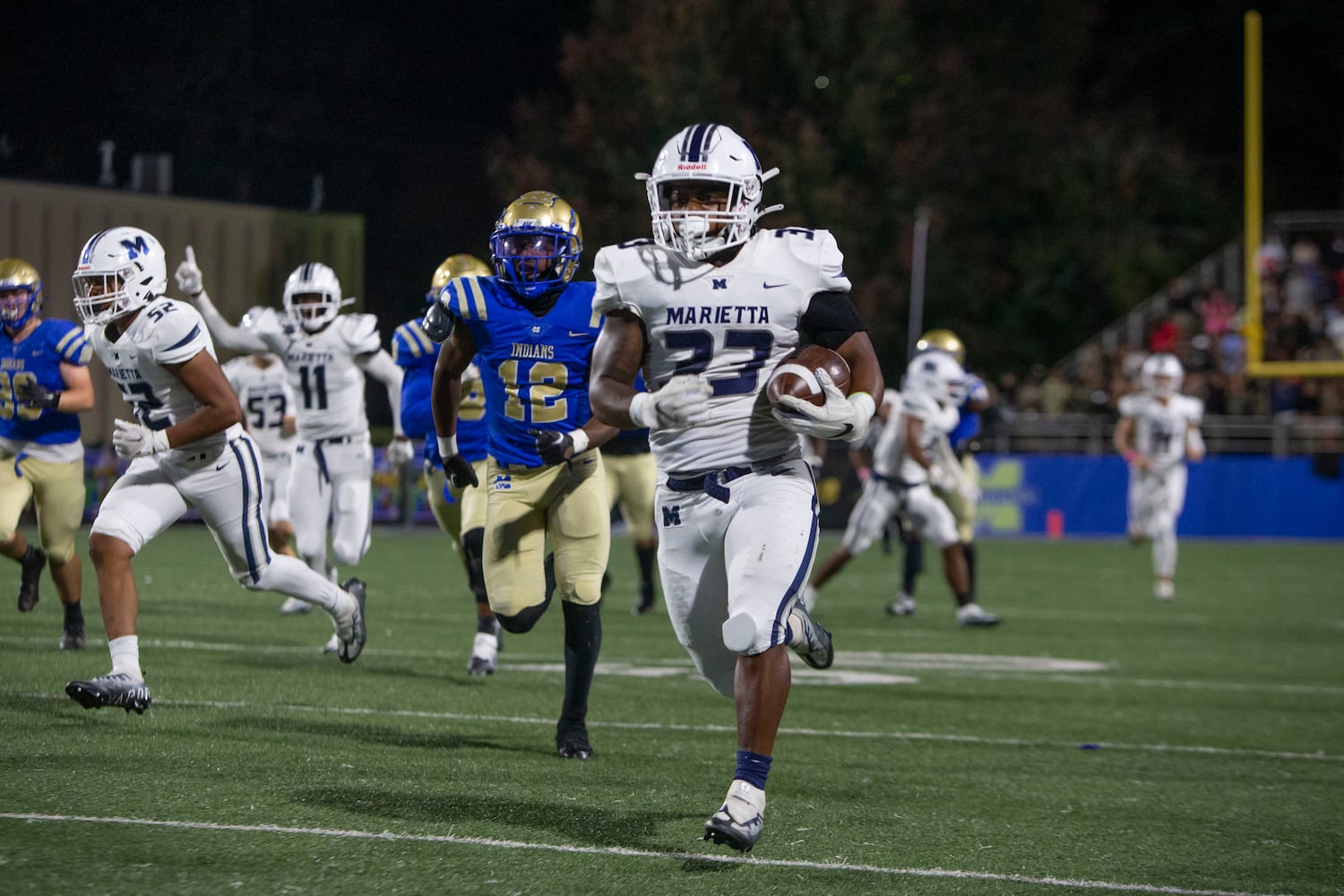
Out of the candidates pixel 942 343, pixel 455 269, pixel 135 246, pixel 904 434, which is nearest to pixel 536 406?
pixel 135 246

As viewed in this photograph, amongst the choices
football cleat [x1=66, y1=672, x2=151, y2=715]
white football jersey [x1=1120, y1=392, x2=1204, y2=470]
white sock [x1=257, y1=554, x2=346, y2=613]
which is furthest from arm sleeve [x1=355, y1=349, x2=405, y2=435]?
white football jersey [x1=1120, y1=392, x2=1204, y2=470]

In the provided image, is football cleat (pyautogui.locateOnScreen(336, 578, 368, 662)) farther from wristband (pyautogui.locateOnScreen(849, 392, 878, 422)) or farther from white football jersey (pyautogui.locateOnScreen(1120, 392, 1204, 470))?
white football jersey (pyautogui.locateOnScreen(1120, 392, 1204, 470))

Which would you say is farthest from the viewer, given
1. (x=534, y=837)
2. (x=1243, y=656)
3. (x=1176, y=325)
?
(x=1176, y=325)

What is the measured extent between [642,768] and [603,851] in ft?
4.16

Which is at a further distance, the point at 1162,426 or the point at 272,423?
the point at 1162,426

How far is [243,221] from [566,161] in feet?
36.8

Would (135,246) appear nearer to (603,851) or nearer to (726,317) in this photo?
(726,317)

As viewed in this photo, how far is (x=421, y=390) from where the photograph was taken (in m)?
8.56

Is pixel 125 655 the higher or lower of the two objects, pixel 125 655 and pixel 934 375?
the lower

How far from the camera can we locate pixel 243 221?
48.3ft

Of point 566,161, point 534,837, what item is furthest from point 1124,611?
point 566,161

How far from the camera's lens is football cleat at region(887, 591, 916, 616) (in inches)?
475

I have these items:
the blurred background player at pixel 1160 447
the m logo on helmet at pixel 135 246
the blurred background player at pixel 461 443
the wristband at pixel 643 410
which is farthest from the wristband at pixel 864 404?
the blurred background player at pixel 1160 447

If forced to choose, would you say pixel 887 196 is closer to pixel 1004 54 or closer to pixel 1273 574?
pixel 1004 54
